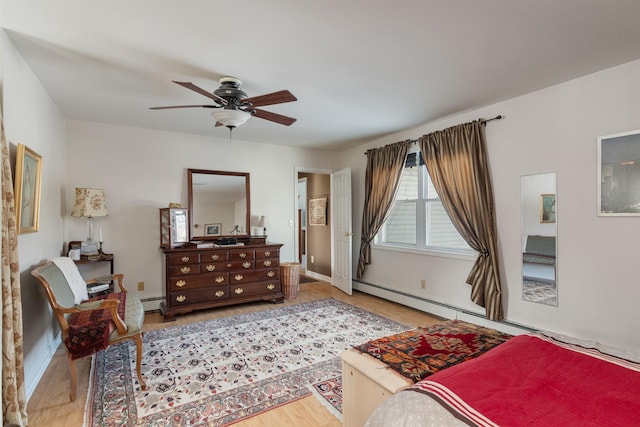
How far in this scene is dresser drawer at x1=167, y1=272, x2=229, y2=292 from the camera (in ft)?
13.1

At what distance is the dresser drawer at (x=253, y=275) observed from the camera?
438cm

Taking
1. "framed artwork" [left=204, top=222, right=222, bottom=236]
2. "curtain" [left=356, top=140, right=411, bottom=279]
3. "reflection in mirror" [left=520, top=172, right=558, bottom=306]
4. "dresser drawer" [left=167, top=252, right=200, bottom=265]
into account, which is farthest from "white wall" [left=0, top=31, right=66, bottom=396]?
"reflection in mirror" [left=520, top=172, right=558, bottom=306]

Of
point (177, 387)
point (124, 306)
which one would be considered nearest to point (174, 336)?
point (124, 306)

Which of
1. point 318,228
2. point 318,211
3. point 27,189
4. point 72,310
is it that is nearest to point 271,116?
point 27,189

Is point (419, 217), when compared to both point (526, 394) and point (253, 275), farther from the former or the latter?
point (526, 394)

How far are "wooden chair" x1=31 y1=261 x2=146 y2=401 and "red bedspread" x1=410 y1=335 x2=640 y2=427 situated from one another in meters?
2.11

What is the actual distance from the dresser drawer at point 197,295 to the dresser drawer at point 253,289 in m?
0.09

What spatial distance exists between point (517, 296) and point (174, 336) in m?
3.59

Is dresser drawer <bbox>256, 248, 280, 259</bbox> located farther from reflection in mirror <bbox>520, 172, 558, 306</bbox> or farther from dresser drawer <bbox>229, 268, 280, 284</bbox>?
reflection in mirror <bbox>520, 172, 558, 306</bbox>

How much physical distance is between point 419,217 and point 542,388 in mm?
3306

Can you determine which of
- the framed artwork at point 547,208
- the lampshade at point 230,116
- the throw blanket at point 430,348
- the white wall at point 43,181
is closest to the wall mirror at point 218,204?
the white wall at point 43,181

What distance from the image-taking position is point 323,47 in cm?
226

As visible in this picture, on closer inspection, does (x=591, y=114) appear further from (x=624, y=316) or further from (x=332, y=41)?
(x=332, y=41)

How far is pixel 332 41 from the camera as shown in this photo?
2.18 m
